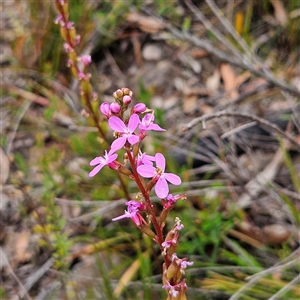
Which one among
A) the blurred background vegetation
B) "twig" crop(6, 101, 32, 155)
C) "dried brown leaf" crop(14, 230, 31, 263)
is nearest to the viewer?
the blurred background vegetation

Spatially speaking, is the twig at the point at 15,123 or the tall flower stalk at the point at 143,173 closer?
the tall flower stalk at the point at 143,173

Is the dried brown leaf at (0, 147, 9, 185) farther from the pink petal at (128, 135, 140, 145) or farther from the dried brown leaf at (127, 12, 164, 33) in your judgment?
the pink petal at (128, 135, 140, 145)

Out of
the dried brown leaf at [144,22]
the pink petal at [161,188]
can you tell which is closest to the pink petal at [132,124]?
the pink petal at [161,188]

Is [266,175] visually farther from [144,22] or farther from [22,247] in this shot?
[144,22]

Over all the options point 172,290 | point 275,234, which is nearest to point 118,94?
point 172,290

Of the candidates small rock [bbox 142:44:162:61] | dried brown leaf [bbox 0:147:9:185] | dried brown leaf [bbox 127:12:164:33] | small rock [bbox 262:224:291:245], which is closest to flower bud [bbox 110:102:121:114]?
small rock [bbox 262:224:291:245]

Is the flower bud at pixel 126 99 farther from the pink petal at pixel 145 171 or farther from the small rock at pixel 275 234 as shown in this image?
the small rock at pixel 275 234

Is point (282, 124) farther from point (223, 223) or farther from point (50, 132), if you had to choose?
point (50, 132)

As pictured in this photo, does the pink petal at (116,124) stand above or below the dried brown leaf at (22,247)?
above
